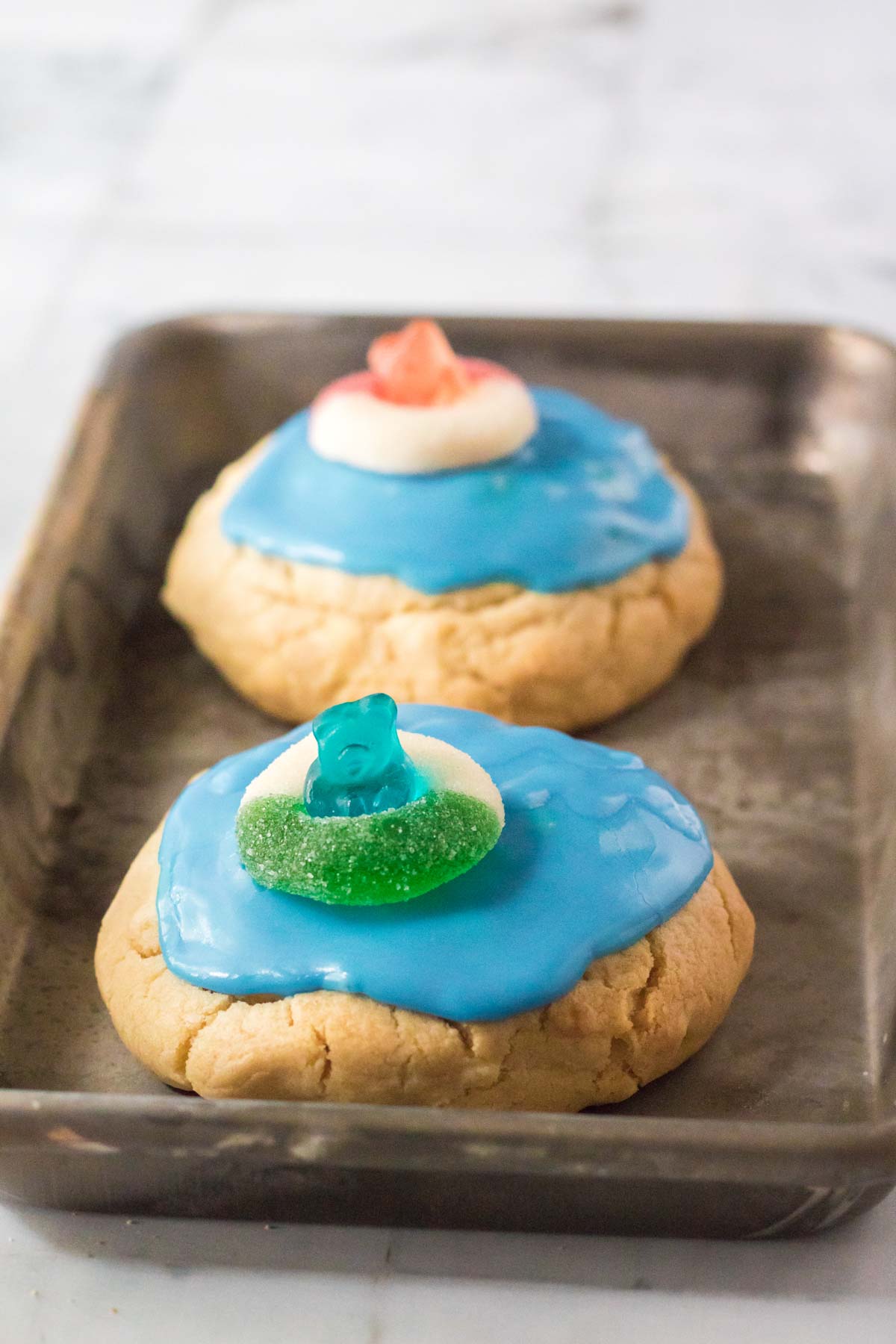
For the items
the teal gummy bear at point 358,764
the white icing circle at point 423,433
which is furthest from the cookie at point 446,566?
the teal gummy bear at point 358,764

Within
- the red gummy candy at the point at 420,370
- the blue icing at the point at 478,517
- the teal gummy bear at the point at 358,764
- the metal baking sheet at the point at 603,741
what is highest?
the red gummy candy at the point at 420,370

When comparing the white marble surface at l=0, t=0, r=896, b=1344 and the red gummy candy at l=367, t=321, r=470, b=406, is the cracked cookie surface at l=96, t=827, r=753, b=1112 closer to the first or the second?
the red gummy candy at l=367, t=321, r=470, b=406

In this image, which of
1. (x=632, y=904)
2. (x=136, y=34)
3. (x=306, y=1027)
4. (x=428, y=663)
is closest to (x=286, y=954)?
(x=306, y=1027)

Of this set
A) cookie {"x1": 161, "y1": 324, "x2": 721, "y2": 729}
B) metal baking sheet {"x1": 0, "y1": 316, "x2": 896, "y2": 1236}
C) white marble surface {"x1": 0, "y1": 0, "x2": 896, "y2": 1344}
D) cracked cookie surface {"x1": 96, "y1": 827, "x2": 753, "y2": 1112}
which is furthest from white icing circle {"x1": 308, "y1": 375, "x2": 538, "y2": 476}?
cracked cookie surface {"x1": 96, "y1": 827, "x2": 753, "y2": 1112}

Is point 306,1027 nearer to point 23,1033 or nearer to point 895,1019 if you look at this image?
point 23,1033

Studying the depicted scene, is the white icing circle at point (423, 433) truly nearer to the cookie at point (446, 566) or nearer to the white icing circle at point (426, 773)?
the cookie at point (446, 566)

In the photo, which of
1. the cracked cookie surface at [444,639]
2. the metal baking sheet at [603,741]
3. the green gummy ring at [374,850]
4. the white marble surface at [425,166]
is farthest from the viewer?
the white marble surface at [425,166]

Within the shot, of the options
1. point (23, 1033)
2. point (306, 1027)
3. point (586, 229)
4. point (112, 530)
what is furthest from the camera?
point (586, 229)
